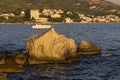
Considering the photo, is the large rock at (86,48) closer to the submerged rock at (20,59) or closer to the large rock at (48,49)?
the large rock at (48,49)

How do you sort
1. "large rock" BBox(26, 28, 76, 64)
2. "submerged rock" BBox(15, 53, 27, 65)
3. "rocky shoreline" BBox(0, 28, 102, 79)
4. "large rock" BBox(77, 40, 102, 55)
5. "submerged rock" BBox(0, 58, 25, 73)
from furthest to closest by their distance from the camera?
"large rock" BBox(77, 40, 102, 55)
"large rock" BBox(26, 28, 76, 64)
"rocky shoreline" BBox(0, 28, 102, 79)
"submerged rock" BBox(15, 53, 27, 65)
"submerged rock" BBox(0, 58, 25, 73)

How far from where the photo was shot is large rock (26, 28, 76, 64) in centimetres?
4866

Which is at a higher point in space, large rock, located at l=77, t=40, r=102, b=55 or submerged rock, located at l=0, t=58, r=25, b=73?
submerged rock, located at l=0, t=58, r=25, b=73

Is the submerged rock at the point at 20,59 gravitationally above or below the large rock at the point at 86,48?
above

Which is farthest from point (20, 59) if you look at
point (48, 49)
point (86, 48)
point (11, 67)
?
point (86, 48)

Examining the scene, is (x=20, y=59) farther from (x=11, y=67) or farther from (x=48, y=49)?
(x=11, y=67)

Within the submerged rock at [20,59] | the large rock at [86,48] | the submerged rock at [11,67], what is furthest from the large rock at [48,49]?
the large rock at [86,48]

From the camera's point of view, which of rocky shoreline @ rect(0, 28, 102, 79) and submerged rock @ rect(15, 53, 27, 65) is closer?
submerged rock @ rect(15, 53, 27, 65)

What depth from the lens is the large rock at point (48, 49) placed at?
48656 mm

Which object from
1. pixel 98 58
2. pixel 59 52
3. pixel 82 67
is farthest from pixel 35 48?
pixel 98 58

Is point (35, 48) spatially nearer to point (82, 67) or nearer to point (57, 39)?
point (57, 39)

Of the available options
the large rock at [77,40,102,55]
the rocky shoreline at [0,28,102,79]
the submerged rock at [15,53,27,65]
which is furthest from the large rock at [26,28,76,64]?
the large rock at [77,40,102,55]

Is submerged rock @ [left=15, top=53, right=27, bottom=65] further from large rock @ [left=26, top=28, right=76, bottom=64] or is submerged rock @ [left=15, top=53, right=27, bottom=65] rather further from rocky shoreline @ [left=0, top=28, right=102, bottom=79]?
large rock @ [left=26, top=28, right=76, bottom=64]

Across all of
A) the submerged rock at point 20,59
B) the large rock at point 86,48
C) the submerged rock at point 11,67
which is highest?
the submerged rock at point 11,67
